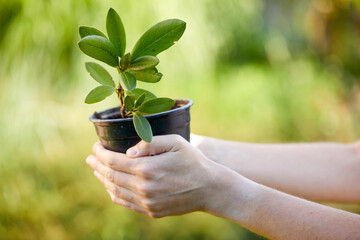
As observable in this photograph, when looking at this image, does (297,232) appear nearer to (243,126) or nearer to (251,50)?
(243,126)

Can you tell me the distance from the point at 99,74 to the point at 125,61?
0.06 m

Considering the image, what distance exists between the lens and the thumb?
575 millimetres

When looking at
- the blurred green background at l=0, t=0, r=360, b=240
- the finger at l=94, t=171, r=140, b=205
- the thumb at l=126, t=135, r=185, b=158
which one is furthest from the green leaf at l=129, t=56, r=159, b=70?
the blurred green background at l=0, t=0, r=360, b=240

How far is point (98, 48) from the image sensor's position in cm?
54

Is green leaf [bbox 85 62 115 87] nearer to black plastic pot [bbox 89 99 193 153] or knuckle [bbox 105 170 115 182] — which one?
black plastic pot [bbox 89 99 193 153]

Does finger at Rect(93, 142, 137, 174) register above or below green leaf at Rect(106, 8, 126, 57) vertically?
below

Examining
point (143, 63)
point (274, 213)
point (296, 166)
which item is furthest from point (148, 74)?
point (296, 166)

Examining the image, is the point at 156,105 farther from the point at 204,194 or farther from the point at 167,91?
the point at 167,91

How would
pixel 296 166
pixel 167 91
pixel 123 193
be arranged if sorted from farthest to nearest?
pixel 167 91
pixel 296 166
pixel 123 193

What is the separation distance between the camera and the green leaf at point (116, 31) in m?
0.56

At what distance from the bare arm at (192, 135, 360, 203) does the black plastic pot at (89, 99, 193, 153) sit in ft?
0.67

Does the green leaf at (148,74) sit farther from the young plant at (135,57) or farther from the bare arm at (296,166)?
the bare arm at (296,166)

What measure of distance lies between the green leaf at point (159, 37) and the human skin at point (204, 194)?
6.1 inches

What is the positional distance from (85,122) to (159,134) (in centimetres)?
115
